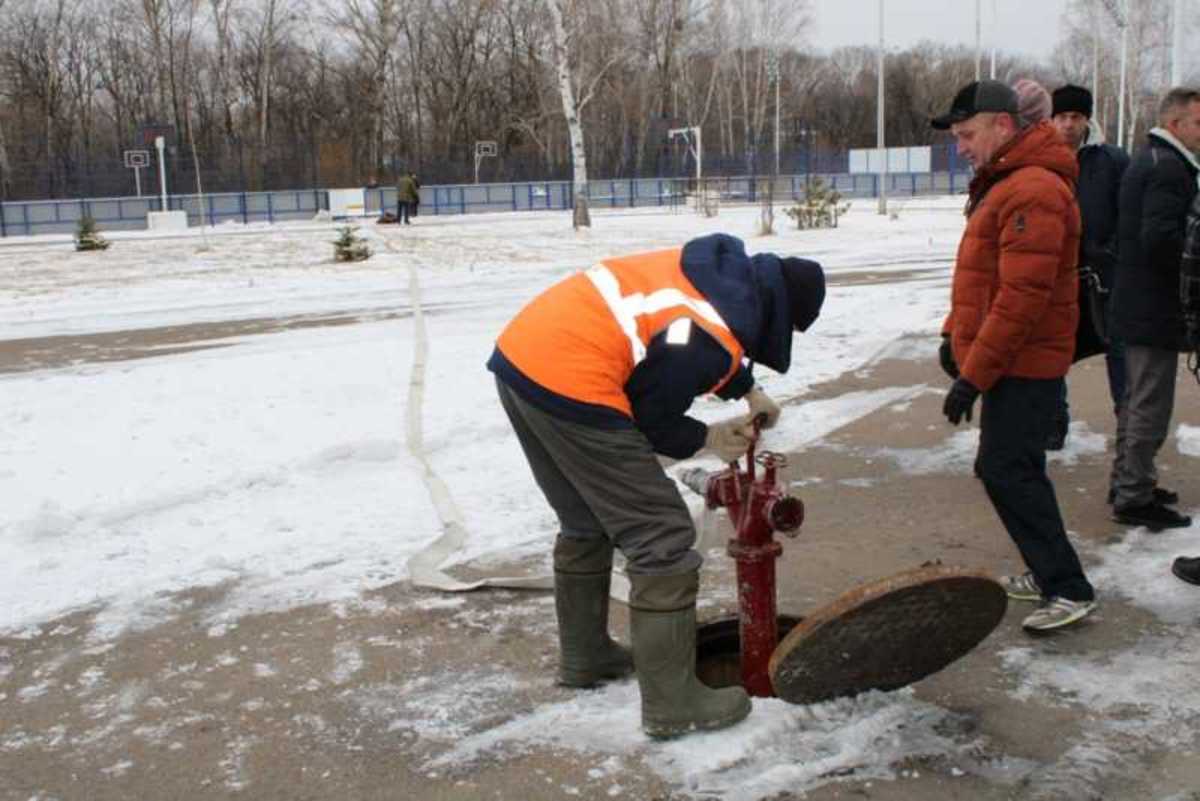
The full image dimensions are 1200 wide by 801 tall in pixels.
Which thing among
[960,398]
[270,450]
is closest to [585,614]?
[960,398]

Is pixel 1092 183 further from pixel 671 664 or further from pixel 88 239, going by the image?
pixel 88 239

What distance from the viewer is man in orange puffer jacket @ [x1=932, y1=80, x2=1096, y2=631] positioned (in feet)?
12.6

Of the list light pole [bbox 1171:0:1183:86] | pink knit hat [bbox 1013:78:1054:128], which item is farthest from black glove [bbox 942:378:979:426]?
light pole [bbox 1171:0:1183:86]

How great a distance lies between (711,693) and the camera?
340 cm

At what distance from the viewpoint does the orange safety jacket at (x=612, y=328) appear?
3.08 m

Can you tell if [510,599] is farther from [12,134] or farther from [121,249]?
[12,134]

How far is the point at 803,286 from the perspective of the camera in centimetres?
321

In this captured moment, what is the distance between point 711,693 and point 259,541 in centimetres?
265

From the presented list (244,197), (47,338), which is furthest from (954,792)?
(244,197)

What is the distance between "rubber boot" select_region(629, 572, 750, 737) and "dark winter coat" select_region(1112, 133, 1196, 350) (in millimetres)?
2689

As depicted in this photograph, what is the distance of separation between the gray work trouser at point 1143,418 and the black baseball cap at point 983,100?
1.66 m

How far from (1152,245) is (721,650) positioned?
2437 millimetres

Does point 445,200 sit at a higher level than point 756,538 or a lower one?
higher

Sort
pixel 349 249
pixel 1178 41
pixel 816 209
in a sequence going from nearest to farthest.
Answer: pixel 1178 41 < pixel 349 249 < pixel 816 209
